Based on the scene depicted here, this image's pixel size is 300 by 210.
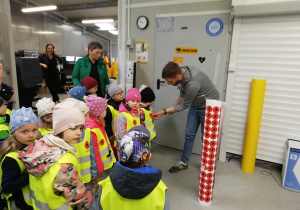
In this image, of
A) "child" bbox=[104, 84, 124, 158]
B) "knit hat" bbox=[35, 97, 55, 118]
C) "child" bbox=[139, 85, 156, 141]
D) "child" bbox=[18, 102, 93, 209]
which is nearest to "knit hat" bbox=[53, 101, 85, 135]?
"child" bbox=[18, 102, 93, 209]

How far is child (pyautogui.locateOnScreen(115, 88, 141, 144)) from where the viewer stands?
2.29 meters

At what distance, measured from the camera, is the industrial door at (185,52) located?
2996 millimetres

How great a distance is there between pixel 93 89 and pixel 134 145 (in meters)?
1.92

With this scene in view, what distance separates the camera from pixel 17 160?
131 cm

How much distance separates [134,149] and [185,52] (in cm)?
252

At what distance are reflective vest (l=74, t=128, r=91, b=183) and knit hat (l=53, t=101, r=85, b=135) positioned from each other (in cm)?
43

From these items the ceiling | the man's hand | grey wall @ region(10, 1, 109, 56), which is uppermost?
the ceiling

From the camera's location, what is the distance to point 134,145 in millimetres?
1029

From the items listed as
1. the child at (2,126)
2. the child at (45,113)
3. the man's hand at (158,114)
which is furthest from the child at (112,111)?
the child at (2,126)

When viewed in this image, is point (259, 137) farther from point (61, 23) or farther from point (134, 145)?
point (61, 23)

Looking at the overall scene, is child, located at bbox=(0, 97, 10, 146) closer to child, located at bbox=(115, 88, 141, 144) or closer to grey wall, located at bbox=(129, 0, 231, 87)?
child, located at bbox=(115, 88, 141, 144)

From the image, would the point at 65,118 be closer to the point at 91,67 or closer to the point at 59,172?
the point at 59,172

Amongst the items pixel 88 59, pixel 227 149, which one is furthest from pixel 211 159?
pixel 88 59

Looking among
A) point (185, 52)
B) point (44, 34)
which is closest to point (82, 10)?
point (44, 34)
